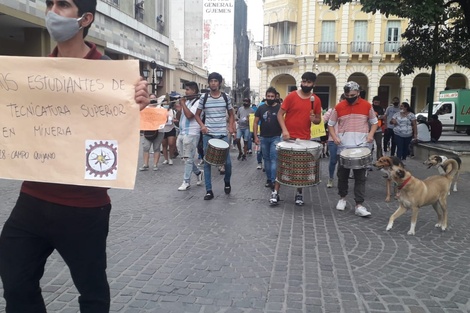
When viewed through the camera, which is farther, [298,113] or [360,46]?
[360,46]

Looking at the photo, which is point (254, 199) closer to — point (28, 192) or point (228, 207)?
point (228, 207)

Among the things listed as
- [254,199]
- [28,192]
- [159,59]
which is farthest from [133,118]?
[159,59]

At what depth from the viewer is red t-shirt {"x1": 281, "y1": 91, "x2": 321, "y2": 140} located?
662cm

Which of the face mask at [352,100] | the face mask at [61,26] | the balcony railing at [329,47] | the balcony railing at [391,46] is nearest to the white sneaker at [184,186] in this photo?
the face mask at [352,100]

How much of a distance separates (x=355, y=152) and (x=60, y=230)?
4746mm

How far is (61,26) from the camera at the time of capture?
2094 millimetres

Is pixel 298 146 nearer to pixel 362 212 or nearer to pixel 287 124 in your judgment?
pixel 287 124

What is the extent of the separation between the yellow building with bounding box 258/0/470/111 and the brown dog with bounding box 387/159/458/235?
1279 inches

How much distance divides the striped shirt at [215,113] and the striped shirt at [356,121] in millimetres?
1953

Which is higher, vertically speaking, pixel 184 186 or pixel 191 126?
pixel 191 126

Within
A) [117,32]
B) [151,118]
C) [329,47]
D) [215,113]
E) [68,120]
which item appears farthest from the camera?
[329,47]

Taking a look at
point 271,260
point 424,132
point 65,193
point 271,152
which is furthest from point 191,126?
point 424,132

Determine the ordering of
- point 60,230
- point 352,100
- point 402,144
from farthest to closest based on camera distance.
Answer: point 402,144 → point 352,100 → point 60,230

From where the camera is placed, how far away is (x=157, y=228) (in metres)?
5.34
